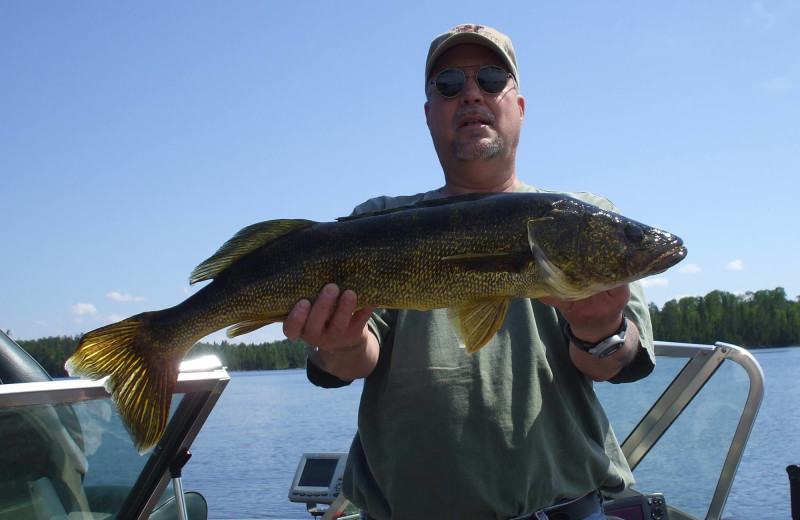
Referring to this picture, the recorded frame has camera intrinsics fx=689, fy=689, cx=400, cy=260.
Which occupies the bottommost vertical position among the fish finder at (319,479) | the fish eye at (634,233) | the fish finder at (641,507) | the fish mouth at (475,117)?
the fish finder at (319,479)

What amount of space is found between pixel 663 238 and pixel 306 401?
4626cm

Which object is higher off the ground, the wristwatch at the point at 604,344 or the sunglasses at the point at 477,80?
the sunglasses at the point at 477,80

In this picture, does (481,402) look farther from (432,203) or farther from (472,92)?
(472,92)

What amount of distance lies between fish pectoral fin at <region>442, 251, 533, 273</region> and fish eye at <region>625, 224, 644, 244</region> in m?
0.48

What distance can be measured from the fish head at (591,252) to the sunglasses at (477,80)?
3.90 feet

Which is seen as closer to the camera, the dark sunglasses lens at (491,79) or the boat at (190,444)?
the boat at (190,444)

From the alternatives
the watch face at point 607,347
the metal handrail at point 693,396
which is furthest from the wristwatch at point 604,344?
the metal handrail at point 693,396

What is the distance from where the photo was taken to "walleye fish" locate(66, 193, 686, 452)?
3025mm

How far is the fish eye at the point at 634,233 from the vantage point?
10.2ft

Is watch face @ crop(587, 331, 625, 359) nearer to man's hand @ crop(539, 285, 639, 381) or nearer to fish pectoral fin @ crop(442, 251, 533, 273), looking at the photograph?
man's hand @ crop(539, 285, 639, 381)

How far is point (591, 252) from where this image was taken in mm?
3084

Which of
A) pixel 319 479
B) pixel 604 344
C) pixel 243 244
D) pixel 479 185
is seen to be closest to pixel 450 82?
pixel 479 185

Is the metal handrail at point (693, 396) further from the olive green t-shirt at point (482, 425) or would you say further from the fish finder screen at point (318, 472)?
the fish finder screen at point (318, 472)

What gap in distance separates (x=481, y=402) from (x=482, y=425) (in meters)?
0.10
